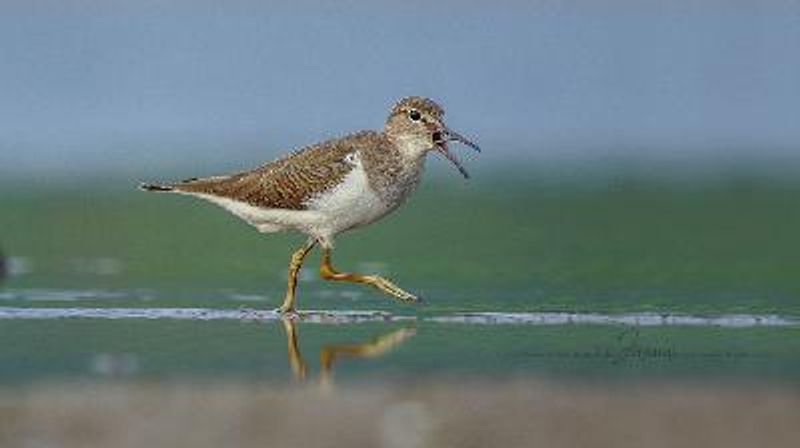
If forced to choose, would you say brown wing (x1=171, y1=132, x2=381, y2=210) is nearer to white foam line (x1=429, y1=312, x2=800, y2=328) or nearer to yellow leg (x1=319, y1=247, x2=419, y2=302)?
yellow leg (x1=319, y1=247, x2=419, y2=302)

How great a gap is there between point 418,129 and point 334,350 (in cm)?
267

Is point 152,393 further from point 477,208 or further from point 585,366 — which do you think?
point 477,208

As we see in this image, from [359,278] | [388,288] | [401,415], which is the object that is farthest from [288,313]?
[401,415]

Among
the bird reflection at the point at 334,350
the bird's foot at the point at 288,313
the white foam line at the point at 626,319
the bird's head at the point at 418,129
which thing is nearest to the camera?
the bird reflection at the point at 334,350

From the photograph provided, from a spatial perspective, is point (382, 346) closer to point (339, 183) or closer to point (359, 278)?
point (339, 183)

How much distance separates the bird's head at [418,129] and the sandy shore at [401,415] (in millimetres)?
4231

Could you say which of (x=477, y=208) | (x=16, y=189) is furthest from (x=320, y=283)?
(x=16, y=189)

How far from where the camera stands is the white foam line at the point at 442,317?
20.0 m

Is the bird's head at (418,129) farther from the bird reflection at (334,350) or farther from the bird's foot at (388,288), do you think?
the bird reflection at (334,350)

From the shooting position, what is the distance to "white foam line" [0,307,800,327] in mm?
20047

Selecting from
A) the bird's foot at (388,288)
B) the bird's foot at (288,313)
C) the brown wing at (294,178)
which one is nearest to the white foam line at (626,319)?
the bird's foot at (388,288)

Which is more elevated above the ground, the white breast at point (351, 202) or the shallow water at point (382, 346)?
the white breast at point (351, 202)

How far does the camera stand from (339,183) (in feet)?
66.3

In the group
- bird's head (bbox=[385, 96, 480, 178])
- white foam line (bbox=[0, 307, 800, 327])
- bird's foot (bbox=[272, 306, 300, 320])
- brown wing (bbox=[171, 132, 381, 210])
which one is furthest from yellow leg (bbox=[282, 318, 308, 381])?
bird's head (bbox=[385, 96, 480, 178])
